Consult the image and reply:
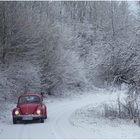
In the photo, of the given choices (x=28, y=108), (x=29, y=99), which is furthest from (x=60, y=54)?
(x=28, y=108)

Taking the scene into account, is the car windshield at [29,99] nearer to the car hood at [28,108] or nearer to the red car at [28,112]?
the red car at [28,112]

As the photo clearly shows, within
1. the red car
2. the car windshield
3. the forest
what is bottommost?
the red car

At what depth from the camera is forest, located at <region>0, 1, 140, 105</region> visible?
504 inches

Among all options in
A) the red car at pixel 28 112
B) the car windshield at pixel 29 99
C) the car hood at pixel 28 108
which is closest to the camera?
the red car at pixel 28 112

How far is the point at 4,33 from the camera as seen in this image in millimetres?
21172

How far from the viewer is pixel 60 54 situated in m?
30.4

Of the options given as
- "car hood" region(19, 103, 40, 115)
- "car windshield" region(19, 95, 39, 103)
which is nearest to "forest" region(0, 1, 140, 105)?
"car windshield" region(19, 95, 39, 103)

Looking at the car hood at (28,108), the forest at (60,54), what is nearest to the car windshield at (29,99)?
the car hood at (28,108)

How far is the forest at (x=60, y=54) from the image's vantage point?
42.0 feet

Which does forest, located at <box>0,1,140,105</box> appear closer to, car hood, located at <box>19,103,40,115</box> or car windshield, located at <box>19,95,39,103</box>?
car windshield, located at <box>19,95,39,103</box>

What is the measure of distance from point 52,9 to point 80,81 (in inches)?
795

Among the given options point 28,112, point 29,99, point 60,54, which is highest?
point 60,54

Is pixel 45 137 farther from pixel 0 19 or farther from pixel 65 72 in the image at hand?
pixel 65 72

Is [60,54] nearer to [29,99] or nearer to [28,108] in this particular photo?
[29,99]
